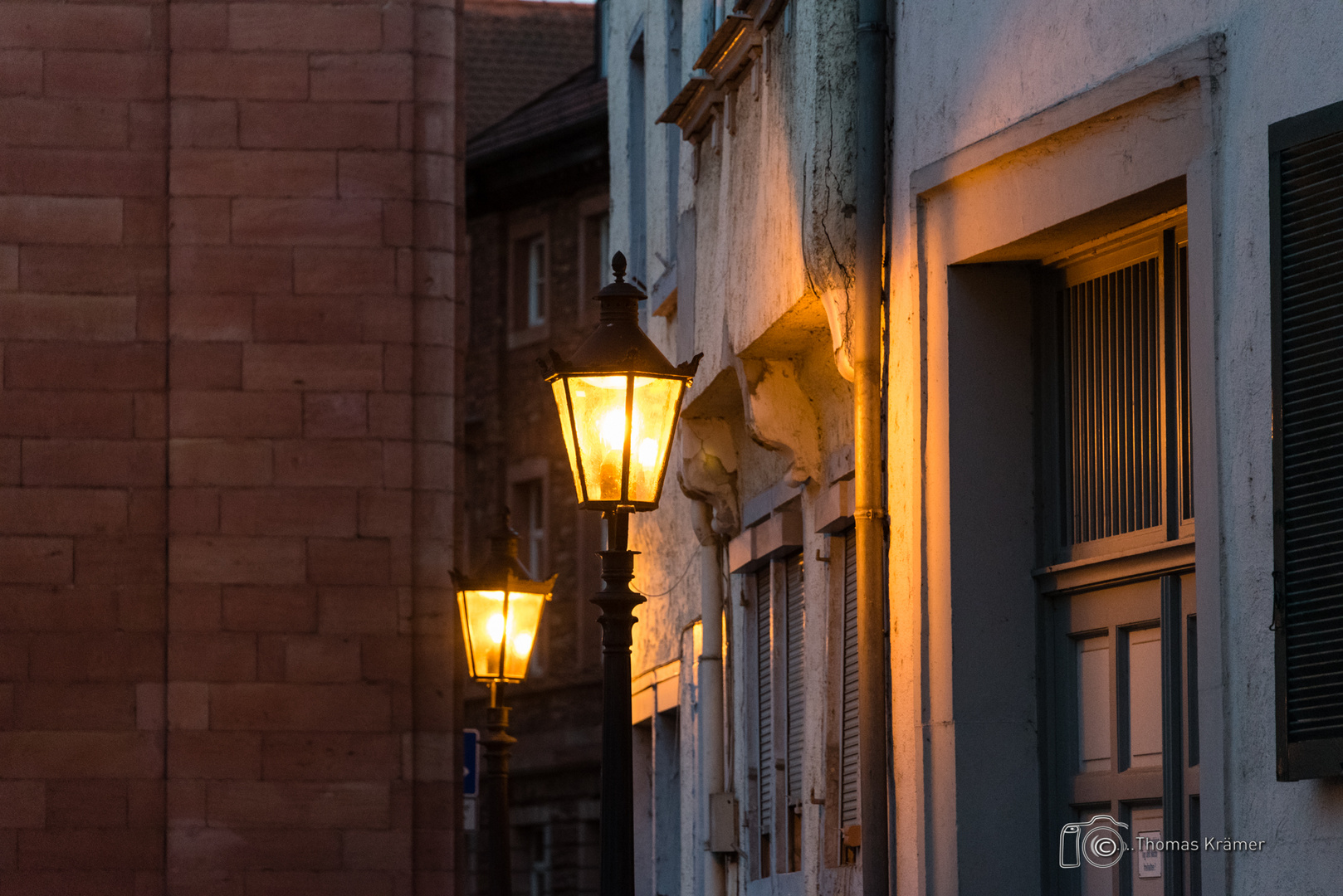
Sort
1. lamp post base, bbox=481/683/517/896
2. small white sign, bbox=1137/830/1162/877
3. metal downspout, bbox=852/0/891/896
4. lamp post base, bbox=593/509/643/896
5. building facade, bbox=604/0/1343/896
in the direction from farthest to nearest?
1. lamp post base, bbox=481/683/517/896
2. metal downspout, bbox=852/0/891/896
3. lamp post base, bbox=593/509/643/896
4. small white sign, bbox=1137/830/1162/877
5. building facade, bbox=604/0/1343/896

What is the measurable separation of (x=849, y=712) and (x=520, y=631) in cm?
444

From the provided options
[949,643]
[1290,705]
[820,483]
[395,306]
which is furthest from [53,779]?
[1290,705]

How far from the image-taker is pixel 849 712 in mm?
8852

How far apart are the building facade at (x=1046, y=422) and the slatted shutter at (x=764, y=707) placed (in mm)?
50

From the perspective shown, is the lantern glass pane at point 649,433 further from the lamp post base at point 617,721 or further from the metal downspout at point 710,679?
the metal downspout at point 710,679

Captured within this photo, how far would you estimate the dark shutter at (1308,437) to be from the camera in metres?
5.21

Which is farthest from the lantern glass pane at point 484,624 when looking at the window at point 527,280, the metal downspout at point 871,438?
the window at point 527,280

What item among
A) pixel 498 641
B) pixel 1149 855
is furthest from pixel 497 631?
pixel 1149 855

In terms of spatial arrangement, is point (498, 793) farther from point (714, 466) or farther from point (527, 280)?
point (527, 280)

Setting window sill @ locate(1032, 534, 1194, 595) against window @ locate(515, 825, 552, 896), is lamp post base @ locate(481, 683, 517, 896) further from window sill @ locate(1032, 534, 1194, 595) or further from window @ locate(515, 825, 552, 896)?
window @ locate(515, 825, 552, 896)

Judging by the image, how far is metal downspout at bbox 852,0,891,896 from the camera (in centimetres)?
761

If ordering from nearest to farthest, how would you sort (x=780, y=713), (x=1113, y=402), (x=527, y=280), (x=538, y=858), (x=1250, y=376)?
1. (x=1250, y=376)
2. (x=1113, y=402)
3. (x=780, y=713)
4. (x=538, y=858)
5. (x=527, y=280)

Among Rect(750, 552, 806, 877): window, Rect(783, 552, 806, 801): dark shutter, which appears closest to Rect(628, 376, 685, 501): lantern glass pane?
Rect(750, 552, 806, 877): window

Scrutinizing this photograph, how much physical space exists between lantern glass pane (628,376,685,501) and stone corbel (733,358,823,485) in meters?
1.87
